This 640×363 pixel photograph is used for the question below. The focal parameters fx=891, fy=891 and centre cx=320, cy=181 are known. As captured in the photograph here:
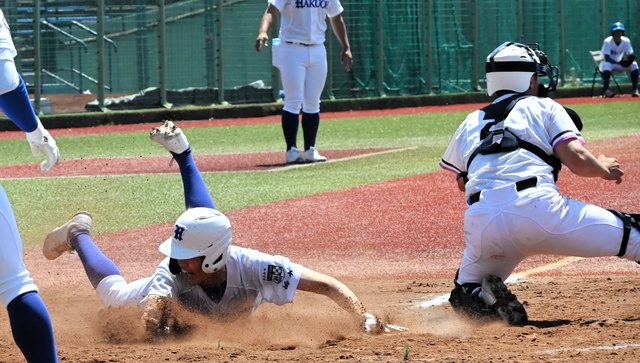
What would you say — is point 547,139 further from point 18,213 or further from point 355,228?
point 18,213

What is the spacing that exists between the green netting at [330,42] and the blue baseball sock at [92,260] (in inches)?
587

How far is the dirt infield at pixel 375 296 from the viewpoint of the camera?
4.17m

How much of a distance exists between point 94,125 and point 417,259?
1443cm

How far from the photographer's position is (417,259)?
660 cm

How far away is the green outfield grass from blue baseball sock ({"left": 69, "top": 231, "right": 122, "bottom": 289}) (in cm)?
216

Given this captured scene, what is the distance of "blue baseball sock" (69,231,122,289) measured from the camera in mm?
5137

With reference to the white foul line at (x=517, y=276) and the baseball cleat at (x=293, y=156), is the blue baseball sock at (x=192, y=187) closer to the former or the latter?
the white foul line at (x=517, y=276)

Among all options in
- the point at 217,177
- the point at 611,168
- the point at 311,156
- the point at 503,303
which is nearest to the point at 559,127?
the point at 611,168

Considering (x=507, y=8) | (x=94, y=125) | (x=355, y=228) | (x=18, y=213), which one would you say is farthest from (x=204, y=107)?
(x=355, y=228)

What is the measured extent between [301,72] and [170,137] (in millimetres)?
5504

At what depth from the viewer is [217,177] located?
1040cm

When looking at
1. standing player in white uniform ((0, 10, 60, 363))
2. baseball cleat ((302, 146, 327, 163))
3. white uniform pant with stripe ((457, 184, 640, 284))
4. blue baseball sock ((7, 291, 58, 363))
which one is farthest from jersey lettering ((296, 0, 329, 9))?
blue baseball sock ((7, 291, 58, 363))

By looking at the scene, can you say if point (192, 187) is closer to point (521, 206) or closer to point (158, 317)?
point (158, 317)

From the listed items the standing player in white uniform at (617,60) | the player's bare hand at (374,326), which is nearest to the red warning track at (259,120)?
the standing player in white uniform at (617,60)
